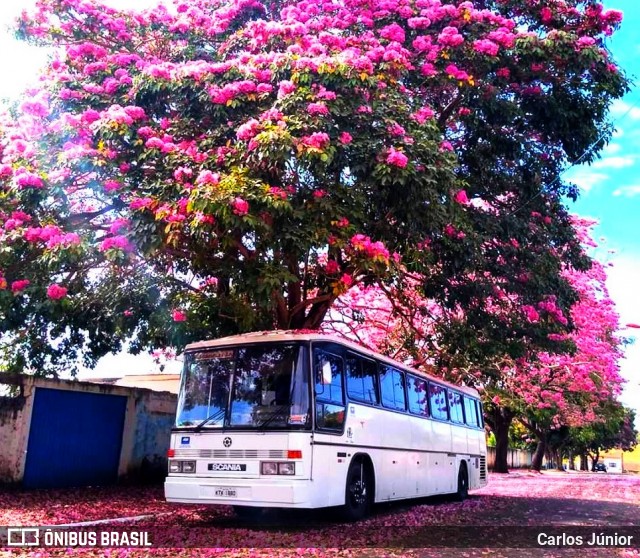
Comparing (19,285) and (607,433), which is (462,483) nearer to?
(19,285)

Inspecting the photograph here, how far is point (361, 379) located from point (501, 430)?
81.6 feet

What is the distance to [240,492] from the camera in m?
8.66

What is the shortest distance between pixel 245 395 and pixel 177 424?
1.28 meters

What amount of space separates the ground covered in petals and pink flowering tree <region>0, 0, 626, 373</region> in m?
3.25

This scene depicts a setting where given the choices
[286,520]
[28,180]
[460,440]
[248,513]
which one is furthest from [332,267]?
[460,440]

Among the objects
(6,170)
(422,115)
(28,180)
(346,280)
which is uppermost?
(422,115)

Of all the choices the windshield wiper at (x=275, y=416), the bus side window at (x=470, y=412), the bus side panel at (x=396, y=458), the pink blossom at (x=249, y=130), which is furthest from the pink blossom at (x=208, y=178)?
the bus side window at (x=470, y=412)

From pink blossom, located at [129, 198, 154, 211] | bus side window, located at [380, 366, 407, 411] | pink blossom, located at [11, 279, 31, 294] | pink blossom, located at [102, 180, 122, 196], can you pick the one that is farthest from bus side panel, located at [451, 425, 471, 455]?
pink blossom, located at [11, 279, 31, 294]

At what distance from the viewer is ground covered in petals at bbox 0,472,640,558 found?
7.54 meters

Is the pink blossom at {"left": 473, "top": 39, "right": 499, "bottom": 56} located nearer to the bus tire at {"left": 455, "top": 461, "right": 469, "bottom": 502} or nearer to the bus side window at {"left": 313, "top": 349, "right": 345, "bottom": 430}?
the bus side window at {"left": 313, "top": 349, "right": 345, "bottom": 430}

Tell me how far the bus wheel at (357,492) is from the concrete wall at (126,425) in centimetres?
658

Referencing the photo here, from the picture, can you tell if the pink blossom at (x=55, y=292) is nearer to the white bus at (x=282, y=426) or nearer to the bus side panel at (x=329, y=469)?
the white bus at (x=282, y=426)

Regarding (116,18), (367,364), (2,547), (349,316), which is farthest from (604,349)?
(2,547)

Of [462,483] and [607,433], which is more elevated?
[607,433]
